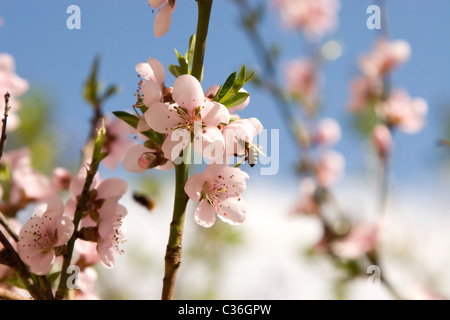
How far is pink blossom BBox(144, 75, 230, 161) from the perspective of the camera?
22.6 inches

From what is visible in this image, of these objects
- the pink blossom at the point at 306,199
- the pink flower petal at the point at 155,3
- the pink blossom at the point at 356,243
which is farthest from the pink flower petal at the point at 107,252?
the pink blossom at the point at 306,199

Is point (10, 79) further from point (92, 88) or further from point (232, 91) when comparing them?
point (232, 91)

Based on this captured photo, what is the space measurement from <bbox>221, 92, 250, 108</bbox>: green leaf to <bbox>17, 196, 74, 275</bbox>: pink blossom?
28 cm

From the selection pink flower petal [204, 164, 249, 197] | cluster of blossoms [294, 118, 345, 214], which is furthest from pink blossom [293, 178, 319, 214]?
pink flower petal [204, 164, 249, 197]

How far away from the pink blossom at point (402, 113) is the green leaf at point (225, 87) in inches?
61.3

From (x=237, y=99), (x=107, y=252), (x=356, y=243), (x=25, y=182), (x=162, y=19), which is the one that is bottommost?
(x=356, y=243)

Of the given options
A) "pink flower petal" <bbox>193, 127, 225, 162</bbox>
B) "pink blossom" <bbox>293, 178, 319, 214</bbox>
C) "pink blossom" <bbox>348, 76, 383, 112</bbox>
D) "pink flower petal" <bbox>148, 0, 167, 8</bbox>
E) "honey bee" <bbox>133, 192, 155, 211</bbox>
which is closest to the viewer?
"pink flower petal" <bbox>193, 127, 225, 162</bbox>

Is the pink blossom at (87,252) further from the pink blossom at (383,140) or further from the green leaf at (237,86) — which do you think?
the pink blossom at (383,140)

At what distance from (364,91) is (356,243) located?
865mm

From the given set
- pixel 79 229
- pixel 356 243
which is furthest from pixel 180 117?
pixel 356 243

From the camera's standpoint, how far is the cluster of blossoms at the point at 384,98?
6.55ft

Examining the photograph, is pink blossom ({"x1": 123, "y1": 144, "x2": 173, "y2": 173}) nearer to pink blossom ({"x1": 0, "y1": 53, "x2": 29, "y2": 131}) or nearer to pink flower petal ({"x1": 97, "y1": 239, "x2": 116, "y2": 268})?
pink flower petal ({"x1": 97, "y1": 239, "x2": 116, "y2": 268})

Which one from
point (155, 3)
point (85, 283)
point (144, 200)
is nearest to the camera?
point (155, 3)

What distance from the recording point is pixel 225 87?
2.02ft
